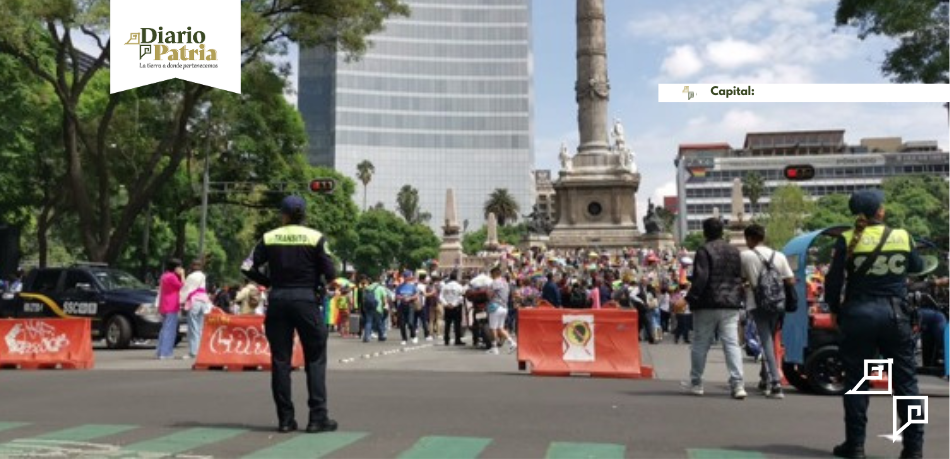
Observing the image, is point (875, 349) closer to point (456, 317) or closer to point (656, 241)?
point (456, 317)

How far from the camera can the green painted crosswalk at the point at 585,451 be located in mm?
6434

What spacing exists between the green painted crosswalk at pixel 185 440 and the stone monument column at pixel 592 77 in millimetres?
54696

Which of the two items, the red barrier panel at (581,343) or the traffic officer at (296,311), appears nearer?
the traffic officer at (296,311)

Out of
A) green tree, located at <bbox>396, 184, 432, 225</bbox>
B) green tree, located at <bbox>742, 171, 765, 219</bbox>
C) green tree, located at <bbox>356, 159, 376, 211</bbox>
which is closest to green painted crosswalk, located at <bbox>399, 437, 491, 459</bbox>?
green tree, located at <bbox>356, 159, 376, 211</bbox>

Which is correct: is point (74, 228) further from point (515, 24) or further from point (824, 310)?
point (515, 24)

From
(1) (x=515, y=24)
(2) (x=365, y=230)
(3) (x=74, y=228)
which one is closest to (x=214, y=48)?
(3) (x=74, y=228)

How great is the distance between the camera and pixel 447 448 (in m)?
6.71

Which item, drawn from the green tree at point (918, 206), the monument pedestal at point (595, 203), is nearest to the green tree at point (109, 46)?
the monument pedestal at point (595, 203)

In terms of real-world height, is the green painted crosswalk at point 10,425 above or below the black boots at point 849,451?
below

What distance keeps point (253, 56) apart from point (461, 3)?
110211 mm

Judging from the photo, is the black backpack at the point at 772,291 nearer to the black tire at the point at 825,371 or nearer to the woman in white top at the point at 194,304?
the black tire at the point at 825,371

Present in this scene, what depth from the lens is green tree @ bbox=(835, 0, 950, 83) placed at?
20484mm

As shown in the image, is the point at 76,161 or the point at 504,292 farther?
the point at 76,161

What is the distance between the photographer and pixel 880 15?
21156 millimetres
